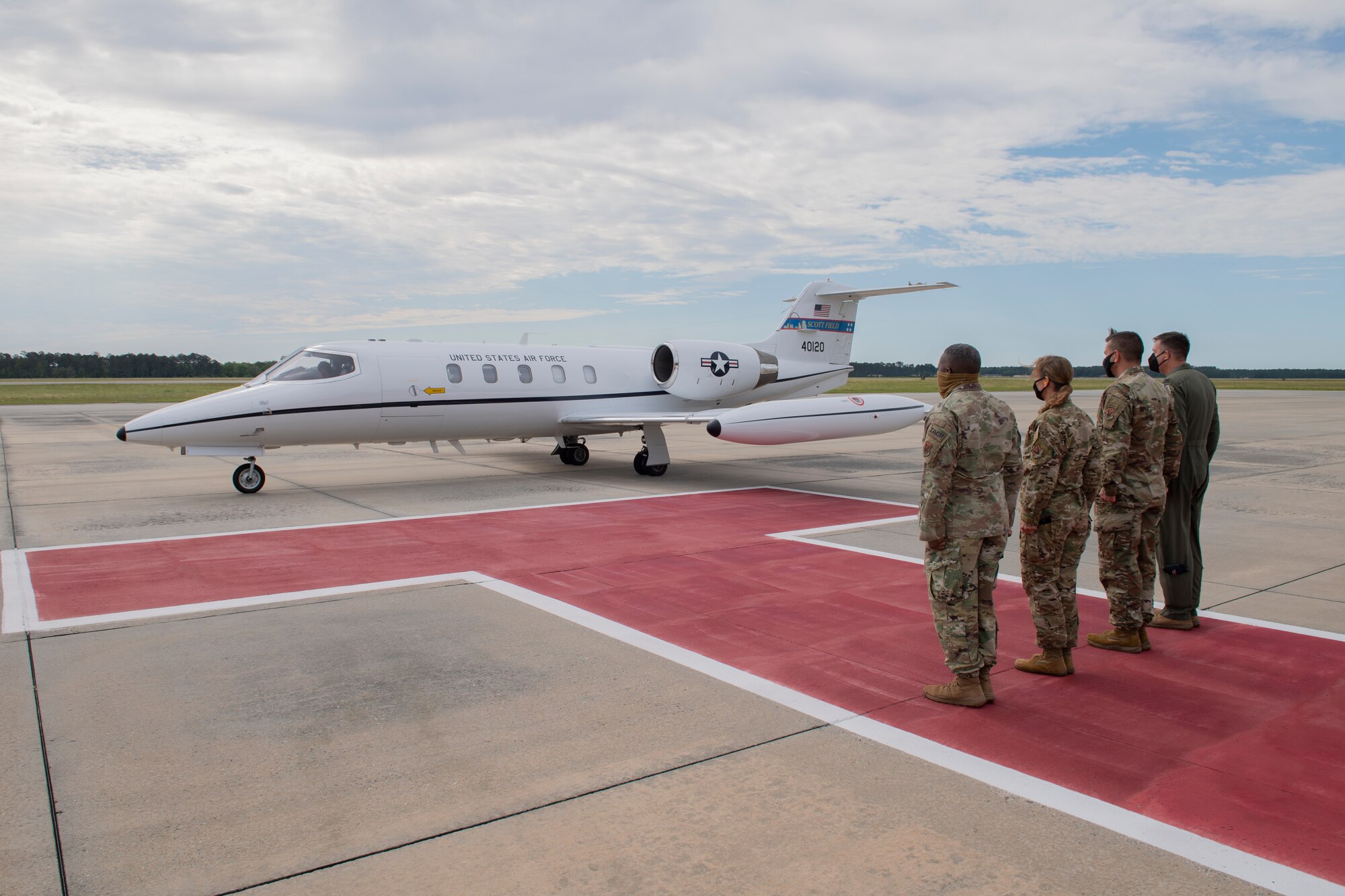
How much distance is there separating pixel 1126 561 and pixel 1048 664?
0.99m

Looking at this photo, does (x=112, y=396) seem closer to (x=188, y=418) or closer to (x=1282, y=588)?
(x=188, y=418)

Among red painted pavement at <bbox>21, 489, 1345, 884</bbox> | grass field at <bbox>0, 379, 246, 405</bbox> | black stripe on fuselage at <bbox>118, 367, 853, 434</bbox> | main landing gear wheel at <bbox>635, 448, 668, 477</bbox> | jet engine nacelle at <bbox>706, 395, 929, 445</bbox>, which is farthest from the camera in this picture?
grass field at <bbox>0, 379, 246, 405</bbox>

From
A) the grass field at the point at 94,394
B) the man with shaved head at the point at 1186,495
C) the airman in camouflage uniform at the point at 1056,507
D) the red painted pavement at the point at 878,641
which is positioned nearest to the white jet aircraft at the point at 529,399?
the red painted pavement at the point at 878,641

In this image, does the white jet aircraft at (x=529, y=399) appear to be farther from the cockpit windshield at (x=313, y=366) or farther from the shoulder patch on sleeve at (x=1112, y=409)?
the shoulder patch on sleeve at (x=1112, y=409)

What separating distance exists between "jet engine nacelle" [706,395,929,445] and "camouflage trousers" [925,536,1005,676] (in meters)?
7.91

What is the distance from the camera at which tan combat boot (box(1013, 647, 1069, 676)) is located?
5.05 meters

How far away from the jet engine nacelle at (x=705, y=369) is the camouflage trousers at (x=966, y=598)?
11828 millimetres

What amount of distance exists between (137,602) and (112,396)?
1949 inches

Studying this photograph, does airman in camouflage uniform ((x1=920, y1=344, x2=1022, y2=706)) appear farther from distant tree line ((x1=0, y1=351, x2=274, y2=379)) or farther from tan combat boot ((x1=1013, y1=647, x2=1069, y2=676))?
distant tree line ((x1=0, y1=351, x2=274, y2=379))

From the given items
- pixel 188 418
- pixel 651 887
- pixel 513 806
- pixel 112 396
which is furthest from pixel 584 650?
pixel 112 396

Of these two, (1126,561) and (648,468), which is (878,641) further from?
(648,468)

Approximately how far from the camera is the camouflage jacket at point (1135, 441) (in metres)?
5.46

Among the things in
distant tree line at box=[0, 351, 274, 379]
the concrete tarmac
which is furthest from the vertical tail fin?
distant tree line at box=[0, 351, 274, 379]

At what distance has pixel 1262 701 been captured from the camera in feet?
15.4
